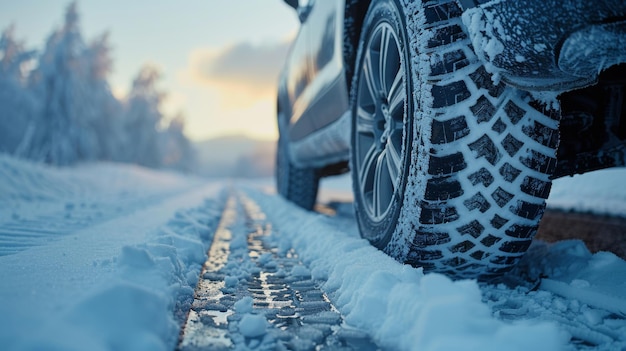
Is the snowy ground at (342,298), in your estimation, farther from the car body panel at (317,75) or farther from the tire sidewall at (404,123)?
the car body panel at (317,75)

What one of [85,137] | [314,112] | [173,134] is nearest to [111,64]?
[85,137]

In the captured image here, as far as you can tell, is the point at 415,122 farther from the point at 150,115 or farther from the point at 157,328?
the point at 150,115

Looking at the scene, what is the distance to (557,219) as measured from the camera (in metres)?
3.83

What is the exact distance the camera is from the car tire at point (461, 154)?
1.51 m

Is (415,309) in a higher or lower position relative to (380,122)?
lower

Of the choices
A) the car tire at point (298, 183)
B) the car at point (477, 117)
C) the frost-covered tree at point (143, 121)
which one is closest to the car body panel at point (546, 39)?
the car at point (477, 117)

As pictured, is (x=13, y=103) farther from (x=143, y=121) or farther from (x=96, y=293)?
(x=96, y=293)

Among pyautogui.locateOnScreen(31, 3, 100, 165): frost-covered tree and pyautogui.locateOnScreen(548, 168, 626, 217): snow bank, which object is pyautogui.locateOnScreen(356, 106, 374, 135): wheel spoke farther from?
pyautogui.locateOnScreen(31, 3, 100, 165): frost-covered tree

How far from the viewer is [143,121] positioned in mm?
45844

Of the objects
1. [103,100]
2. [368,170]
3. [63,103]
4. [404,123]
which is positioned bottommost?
[368,170]

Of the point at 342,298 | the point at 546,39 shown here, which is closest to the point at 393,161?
the point at 342,298

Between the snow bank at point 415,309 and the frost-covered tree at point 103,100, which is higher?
the frost-covered tree at point 103,100

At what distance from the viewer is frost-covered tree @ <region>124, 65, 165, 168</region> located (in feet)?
149

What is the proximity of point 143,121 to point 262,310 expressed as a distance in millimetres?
47922
